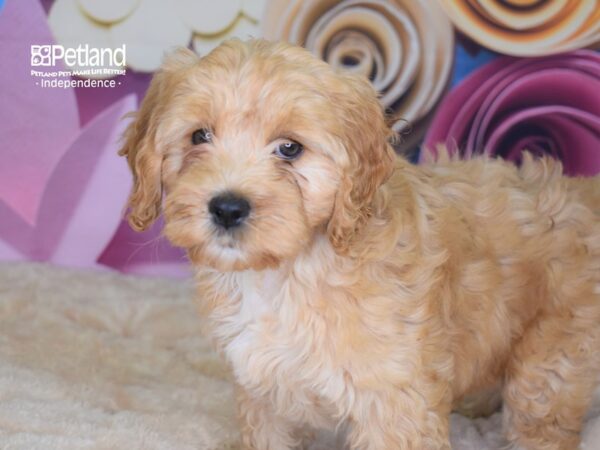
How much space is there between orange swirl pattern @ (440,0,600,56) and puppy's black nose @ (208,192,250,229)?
8.91ft

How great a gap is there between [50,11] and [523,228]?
309cm

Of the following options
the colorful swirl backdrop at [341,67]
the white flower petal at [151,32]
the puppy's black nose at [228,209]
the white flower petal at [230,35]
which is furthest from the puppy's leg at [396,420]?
the white flower petal at [151,32]

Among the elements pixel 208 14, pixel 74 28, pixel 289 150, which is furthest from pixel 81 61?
pixel 289 150

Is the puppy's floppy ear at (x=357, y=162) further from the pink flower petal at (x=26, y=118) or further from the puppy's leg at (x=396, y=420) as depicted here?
the pink flower petal at (x=26, y=118)

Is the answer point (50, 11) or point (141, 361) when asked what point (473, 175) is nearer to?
point (141, 361)

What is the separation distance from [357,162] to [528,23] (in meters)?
2.49

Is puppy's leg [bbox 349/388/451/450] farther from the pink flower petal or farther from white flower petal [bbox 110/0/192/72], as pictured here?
the pink flower petal

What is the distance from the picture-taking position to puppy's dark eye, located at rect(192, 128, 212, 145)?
293 centimetres

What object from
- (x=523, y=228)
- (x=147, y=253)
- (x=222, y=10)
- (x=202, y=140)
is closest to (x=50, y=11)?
(x=222, y=10)

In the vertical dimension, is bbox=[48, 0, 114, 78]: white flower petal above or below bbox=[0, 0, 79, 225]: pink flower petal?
above

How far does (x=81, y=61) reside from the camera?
5301mm

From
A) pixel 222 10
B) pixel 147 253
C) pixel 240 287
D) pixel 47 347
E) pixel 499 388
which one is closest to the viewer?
pixel 240 287

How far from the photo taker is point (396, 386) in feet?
9.91

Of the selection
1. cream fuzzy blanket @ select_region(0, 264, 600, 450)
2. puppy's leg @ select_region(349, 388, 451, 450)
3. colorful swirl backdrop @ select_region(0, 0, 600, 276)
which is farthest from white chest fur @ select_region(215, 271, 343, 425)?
colorful swirl backdrop @ select_region(0, 0, 600, 276)
